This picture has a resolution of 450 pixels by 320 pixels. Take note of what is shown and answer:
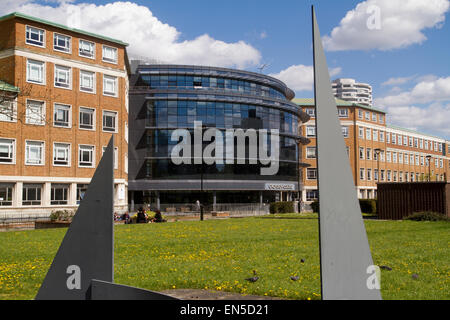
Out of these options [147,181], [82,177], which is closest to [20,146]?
[82,177]

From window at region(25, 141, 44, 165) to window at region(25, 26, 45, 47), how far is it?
859cm

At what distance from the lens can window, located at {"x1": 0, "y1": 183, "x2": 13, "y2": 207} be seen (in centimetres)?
3371

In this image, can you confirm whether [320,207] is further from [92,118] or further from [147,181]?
[147,181]

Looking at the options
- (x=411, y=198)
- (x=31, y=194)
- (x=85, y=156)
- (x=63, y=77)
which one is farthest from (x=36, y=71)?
(x=411, y=198)

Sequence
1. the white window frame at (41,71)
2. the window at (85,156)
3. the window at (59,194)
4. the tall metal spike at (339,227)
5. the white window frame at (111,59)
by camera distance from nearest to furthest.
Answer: the tall metal spike at (339,227)
the white window frame at (41,71)
the window at (59,194)
the window at (85,156)
the white window frame at (111,59)

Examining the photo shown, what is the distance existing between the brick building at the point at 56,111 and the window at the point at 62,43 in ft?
0.29

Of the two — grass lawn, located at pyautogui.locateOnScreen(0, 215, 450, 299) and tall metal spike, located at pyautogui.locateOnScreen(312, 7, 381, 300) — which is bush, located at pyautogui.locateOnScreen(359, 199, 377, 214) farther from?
tall metal spike, located at pyautogui.locateOnScreen(312, 7, 381, 300)

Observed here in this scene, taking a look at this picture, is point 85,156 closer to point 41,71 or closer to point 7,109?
point 41,71

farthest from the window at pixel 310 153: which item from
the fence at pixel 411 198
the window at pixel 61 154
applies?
the fence at pixel 411 198

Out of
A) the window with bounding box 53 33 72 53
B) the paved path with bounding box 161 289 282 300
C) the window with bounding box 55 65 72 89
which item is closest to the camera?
the paved path with bounding box 161 289 282 300

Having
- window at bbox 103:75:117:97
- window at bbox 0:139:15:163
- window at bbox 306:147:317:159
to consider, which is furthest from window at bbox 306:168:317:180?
window at bbox 0:139:15:163

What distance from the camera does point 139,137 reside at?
5241 centimetres

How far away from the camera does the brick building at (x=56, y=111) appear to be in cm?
3469

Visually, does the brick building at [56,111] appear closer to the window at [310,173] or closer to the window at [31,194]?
the window at [31,194]
